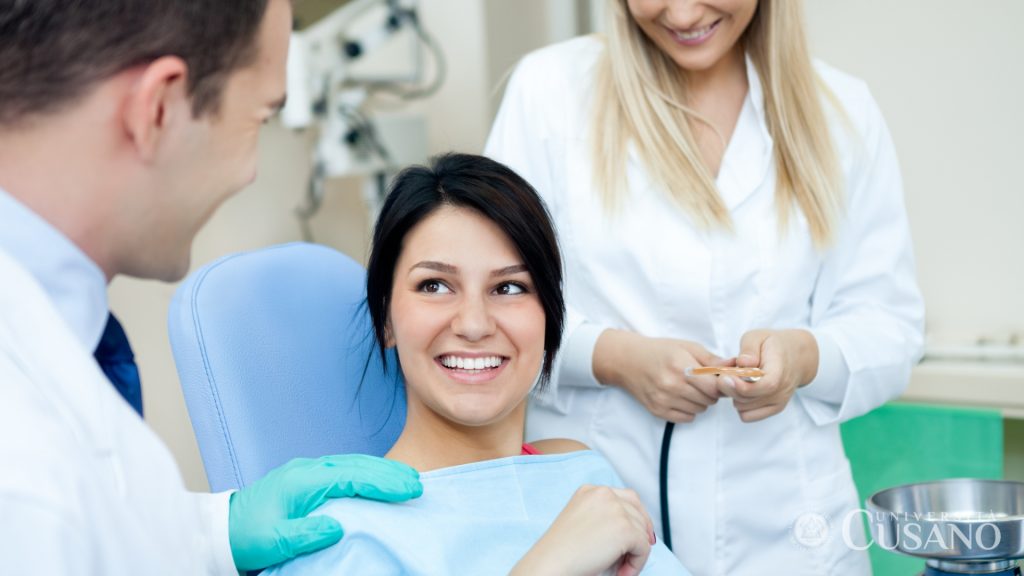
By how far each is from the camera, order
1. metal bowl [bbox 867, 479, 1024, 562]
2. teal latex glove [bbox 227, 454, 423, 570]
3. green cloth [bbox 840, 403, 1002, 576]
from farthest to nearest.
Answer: green cloth [bbox 840, 403, 1002, 576]
teal latex glove [bbox 227, 454, 423, 570]
metal bowl [bbox 867, 479, 1024, 562]

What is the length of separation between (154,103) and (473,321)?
599 mm

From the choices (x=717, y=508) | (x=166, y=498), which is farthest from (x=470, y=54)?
(x=166, y=498)

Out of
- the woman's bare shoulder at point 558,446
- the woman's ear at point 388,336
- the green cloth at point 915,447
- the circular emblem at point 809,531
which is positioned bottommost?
the green cloth at point 915,447

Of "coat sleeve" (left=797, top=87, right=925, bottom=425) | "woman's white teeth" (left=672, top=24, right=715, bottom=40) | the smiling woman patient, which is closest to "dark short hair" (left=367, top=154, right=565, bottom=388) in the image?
the smiling woman patient

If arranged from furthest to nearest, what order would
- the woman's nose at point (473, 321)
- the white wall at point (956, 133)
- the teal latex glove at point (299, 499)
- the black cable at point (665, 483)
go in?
the white wall at point (956, 133) → the black cable at point (665, 483) → the woman's nose at point (473, 321) → the teal latex glove at point (299, 499)

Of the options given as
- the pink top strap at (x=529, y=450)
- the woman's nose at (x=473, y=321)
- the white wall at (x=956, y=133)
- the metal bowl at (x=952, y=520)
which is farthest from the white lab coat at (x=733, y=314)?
the white wall at (x=956, y=133)

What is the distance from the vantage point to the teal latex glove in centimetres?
119

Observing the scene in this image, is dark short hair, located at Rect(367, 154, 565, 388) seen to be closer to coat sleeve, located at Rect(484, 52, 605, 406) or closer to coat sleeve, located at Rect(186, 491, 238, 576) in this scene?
coat sleeve, located at Rect(484, 52, 605, 406)

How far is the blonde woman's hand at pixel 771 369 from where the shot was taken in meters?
1.46

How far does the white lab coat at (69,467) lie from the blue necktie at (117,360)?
30 centimetres

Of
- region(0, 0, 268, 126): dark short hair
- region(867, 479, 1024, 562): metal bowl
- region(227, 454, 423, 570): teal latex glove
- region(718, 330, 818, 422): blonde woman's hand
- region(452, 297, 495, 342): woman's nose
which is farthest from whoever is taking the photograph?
region(718, 330, 818, 422): blonde woman's hand

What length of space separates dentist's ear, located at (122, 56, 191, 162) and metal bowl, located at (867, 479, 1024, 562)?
81cm

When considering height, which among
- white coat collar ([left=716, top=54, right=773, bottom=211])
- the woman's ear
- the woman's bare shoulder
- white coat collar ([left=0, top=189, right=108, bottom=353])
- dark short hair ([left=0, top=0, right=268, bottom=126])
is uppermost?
dark short hair ([left=0, top=0, right=268, bottom=126])

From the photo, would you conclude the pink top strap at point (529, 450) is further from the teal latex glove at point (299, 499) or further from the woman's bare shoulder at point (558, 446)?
the teal latex glove at point (299, 499)
